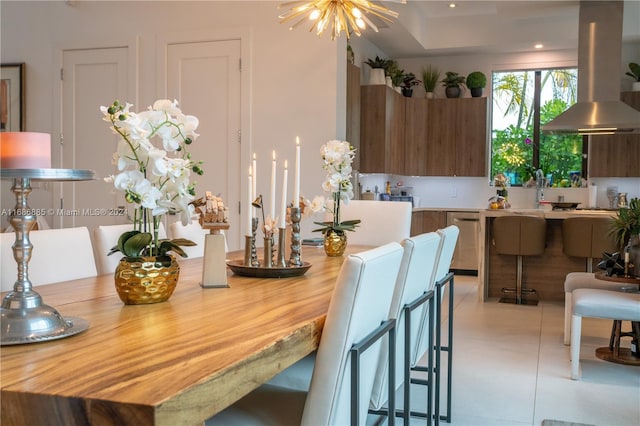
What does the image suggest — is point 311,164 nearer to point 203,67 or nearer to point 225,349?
point 203,67

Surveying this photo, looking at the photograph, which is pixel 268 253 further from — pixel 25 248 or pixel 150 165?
pixel 25 248

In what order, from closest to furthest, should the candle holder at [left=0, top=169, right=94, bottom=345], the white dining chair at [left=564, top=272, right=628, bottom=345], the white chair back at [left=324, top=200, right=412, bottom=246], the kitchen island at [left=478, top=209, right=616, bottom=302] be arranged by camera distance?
1. the candle holder at [left=0, top=169, right=94, bottom=345]
2. the white chair back at [left=324, top=200, right=412, bottom=246]
3. the white dining chair at [left=564, top=272, right=628, bottom=345]
4. the kitchen island at [left=478, top=209, right=616, bottom=302]

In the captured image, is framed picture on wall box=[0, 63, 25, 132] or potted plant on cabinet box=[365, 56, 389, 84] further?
potted plant on cabinet box=[365, 56, 389, 84]

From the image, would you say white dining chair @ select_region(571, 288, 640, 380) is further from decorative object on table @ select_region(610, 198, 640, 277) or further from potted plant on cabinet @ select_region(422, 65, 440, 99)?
potted plant on cabinet @ select_region(422, 65, 440, 99)

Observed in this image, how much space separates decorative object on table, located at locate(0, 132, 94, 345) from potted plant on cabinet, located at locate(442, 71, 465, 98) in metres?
7.24

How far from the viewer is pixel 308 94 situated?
16.8 ft

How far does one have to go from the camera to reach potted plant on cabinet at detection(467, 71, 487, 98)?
806cm

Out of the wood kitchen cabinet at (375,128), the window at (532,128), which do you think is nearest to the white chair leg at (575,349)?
the wood kitchen cabinet at (375,128)

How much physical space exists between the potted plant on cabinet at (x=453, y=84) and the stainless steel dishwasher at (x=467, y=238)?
62.3 inches

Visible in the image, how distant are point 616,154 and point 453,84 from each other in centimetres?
213

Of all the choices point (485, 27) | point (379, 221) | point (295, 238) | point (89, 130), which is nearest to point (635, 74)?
point (485, 27)

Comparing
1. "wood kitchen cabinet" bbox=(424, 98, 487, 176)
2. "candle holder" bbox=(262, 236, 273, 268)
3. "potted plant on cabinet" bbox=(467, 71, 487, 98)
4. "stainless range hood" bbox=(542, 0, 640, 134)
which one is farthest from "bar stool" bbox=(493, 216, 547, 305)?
"candle holder" bbox=(262, 236, 273, 268)

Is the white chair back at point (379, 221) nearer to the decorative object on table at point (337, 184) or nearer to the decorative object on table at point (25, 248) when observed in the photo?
the decorative object on table at point (337, 184)

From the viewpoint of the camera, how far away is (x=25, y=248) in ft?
4.78
